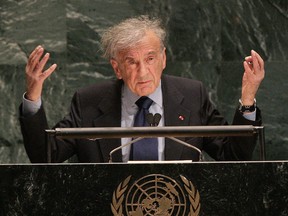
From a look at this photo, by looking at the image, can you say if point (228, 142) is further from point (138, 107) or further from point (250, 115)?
point (138, 107)

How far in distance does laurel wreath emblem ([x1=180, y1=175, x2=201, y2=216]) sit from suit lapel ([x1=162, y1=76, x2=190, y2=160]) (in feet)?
3.98

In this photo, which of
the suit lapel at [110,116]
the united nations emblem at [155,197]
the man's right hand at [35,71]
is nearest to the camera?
the united nations emblem at [155,197]

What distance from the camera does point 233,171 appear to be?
9.41ft

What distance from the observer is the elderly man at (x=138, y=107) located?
3973 millimetres

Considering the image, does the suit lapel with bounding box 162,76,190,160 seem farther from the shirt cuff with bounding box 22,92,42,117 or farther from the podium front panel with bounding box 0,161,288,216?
the podium front panel with bounding box 0,161,288,216

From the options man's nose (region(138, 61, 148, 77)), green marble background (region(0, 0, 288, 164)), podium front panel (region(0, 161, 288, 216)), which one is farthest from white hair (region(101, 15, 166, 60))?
podium front panel (region(0, 161, 288, 216))

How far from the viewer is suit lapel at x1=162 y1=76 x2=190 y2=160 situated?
4.09m

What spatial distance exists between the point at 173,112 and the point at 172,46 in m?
1.36

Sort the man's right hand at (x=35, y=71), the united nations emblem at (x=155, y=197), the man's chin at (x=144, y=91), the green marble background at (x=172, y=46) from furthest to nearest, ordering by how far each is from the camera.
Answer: the green marble background at (x=172, y=46) < the man's chin at (x=144, y=91) < the man's right hand at (x=35, y=71) < the united nations emblem at (x=155, y=197)

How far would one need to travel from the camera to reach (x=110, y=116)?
4.26m

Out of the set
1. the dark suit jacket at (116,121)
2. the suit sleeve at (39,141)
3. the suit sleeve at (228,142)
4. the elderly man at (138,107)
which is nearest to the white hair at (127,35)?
the elderly man at (138,107)

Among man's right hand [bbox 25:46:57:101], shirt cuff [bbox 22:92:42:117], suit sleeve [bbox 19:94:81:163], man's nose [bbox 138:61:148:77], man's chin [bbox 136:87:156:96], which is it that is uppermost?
man's nose [bbox 138:61:148:77]

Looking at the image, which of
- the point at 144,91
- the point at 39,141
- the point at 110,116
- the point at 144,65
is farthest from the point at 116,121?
the point at 39,141

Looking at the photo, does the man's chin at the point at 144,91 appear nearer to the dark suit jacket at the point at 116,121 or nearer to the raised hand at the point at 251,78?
the dark suit jacket at the point at 116,121
